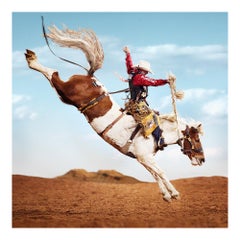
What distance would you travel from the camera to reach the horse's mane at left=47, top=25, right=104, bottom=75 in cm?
677

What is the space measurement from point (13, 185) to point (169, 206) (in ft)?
7.18

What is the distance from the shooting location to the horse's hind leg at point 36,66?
6828 millimetres

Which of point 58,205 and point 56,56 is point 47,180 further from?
point 56,56

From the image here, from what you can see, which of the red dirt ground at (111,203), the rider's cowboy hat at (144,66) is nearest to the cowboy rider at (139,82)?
the rider's cowboy hat at (144,66)

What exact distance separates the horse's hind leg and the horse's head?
1760 mm

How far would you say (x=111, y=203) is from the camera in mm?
7629

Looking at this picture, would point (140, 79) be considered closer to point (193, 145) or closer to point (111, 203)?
point (193, 145)

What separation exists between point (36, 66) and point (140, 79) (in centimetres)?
126

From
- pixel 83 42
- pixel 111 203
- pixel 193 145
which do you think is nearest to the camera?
pixel 83 42

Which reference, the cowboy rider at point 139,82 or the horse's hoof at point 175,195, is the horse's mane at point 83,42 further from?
the horse's hoof at point 175,195

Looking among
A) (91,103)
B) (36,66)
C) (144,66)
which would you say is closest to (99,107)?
(91,103)

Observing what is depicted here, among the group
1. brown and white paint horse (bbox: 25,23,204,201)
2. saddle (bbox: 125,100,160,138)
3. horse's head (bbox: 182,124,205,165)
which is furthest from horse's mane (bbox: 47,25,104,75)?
horse's head (bbox: 182,124,205,165)

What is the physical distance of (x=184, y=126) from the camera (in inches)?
271

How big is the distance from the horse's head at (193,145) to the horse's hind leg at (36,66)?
1760 mm
